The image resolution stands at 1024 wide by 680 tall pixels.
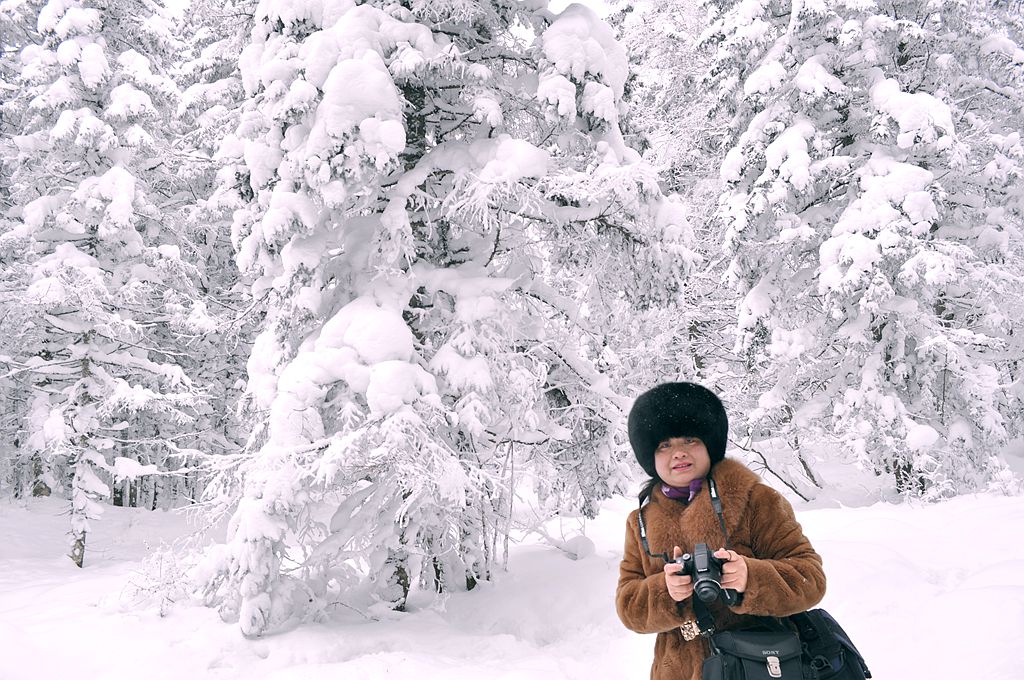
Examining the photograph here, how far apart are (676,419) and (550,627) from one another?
5.41 meters

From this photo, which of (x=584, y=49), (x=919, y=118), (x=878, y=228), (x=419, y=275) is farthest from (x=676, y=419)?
(x=919, y=118)

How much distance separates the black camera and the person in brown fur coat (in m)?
0.03

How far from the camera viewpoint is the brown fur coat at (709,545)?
2.49m

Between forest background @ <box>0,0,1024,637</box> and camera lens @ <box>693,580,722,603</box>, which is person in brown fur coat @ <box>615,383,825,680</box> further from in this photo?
forest background @ <box>0,0,1024,637</box>

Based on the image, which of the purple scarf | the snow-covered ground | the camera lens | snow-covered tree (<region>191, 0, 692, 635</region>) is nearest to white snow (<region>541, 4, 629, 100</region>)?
snow-covered tree (<region>191, 0, 692, 635</region>)

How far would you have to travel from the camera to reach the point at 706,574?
2.30m

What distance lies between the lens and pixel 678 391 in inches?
112

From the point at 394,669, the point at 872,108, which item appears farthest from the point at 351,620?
the point at 872,108

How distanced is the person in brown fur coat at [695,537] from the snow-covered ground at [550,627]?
3143 millimetres

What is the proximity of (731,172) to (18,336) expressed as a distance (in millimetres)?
15833

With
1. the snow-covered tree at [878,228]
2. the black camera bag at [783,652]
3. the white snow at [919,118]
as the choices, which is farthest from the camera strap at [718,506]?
the white snow at [919,118]

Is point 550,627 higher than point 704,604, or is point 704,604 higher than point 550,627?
point 704,604

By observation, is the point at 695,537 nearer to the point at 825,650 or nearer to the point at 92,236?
the point at 825,650

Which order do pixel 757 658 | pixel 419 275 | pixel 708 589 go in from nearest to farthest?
pixel 708 589 < pixel 757 658 < pixel 419 275
